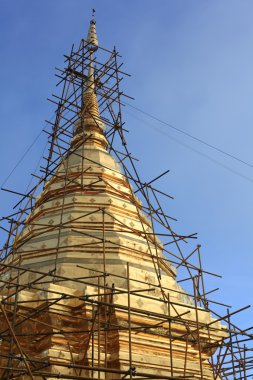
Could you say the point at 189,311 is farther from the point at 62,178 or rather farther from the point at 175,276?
the point at 62,178

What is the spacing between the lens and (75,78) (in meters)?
21.1

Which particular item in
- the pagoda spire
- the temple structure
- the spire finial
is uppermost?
the spire finial

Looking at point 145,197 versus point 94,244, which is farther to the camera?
point 145,197

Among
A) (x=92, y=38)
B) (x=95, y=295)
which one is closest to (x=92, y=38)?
(x=92, y=38)

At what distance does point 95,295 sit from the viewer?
1073cm

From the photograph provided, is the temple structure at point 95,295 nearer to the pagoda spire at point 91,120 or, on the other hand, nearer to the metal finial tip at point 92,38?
the pagoda spire at point 91,120

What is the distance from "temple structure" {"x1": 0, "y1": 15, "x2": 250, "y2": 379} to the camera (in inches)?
433

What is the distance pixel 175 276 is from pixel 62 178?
4.89m

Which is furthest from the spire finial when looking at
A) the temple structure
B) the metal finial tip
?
the temple structure

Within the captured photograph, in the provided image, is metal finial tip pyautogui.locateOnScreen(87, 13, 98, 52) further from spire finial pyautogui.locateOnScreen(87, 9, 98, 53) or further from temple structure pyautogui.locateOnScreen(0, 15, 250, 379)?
temple structure pyautogui.locateOnScreen(0, 15, 250, 379)

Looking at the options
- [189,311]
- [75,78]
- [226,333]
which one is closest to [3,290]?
[189,311]

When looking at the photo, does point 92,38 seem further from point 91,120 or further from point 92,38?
point 91,120

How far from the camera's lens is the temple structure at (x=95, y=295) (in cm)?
1099

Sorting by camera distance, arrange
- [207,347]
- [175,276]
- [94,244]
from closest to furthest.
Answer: [207,347] → [94,244] → [175,276]
